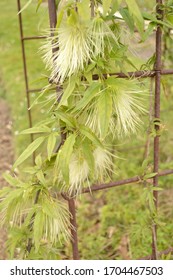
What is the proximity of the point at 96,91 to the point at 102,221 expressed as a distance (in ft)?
4.07

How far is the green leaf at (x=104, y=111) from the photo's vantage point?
109cm

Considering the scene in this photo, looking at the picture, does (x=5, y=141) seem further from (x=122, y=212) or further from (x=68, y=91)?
(x=68, y=91)

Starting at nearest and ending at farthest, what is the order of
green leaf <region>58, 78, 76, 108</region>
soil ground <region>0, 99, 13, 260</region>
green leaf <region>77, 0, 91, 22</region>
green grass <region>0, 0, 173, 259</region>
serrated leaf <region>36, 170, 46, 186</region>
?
green leaf <region>77, 0, 91, 22</region> < green leaf <region>58, 78, 76, 108</region> < serrated leaf <region>36, 170, 46, 186</region> < green grass <region>0, 0, 173, 259</region> < soil ground <region>0, 99, 13, 260</region>

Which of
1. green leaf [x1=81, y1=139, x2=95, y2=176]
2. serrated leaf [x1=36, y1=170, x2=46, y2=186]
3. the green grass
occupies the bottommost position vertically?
the green grass

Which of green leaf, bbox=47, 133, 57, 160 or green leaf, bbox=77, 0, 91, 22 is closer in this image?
green leaf, bbox=77, 0, 91, 22

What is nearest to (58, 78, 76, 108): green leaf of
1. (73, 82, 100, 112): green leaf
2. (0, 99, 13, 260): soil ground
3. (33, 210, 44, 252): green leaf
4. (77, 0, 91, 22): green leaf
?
(73, 82, 100, 112): green leaf

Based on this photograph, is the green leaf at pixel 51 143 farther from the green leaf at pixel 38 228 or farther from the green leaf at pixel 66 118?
the green leaf at pixel 38 228

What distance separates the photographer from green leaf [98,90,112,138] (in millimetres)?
1095

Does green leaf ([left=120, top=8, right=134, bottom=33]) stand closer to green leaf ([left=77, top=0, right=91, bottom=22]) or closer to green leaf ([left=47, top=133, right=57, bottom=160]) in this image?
green leaf ([left=77, top=0, right=91, bottom=22])

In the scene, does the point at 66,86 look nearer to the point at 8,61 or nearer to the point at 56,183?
the point at 56,183

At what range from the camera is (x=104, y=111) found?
1.10 metres
